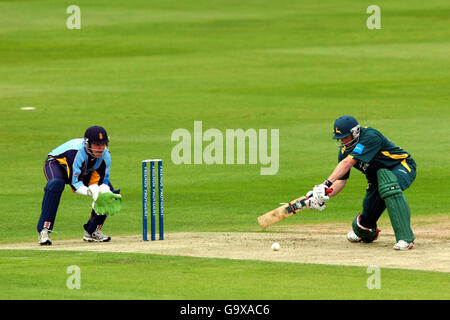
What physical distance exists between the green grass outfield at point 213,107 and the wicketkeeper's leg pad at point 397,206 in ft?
5.34

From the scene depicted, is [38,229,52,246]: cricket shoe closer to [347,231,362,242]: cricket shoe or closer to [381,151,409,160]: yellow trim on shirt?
[347,231,362,242]: cricket shoe

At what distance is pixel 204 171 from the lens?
21.6 metres

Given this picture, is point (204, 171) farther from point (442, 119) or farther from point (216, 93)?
point (216, 93)

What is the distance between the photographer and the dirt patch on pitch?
42.1 ft

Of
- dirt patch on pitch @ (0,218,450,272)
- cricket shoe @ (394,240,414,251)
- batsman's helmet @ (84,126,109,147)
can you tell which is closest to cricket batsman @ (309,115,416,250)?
cricket shoe @ (394,240,414,251)

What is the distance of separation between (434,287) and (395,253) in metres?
2.31

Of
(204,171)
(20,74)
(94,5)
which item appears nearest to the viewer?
(204,171)

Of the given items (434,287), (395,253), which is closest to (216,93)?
(395,253)

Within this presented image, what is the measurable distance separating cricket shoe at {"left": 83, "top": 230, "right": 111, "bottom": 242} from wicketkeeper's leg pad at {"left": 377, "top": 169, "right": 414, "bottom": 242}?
157 inches

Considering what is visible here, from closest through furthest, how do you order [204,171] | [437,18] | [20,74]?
[204,171]
[20,74]
[437,18]

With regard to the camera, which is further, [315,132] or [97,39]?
[97,39]

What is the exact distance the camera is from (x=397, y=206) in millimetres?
13578
